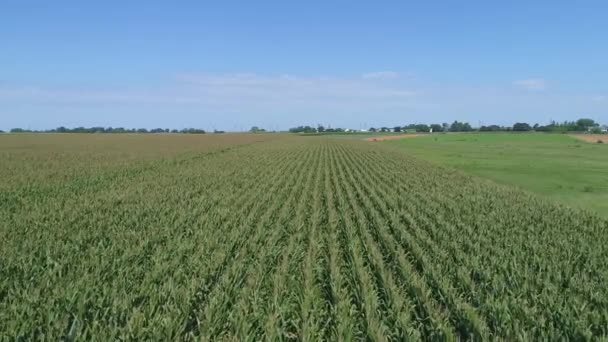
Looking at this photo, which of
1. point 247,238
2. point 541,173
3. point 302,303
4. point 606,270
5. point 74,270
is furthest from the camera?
point 541,173

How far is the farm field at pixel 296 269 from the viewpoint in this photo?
17.0 ft

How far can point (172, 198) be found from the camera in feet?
49.6

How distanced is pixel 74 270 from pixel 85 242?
2141 mm

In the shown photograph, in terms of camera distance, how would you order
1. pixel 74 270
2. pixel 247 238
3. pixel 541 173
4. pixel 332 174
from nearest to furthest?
pixel 74 270
pixel 247 238
pixel 332 174
pixel 541 173

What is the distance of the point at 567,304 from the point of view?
582 cm

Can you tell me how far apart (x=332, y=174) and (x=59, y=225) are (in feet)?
56.0

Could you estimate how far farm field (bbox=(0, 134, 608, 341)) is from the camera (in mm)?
5168

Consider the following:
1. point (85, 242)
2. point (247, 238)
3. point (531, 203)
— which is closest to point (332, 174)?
point (531, 203)

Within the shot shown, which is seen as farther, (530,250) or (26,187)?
(26,187)

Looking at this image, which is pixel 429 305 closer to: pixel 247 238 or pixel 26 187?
pixel 247 238

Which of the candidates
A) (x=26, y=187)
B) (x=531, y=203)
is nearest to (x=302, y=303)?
(x=531, y=203)

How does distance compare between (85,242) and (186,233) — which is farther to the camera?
(186,233)

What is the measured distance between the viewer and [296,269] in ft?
24.8

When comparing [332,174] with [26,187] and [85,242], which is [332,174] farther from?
[85,242]
